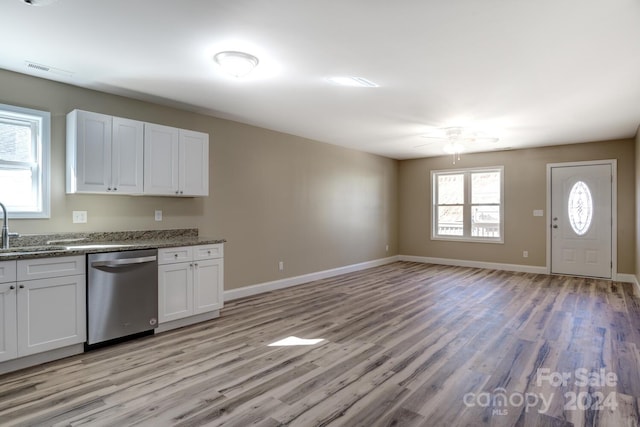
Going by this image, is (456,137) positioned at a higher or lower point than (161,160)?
higher

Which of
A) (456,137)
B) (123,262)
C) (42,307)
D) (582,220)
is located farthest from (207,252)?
(582,220)

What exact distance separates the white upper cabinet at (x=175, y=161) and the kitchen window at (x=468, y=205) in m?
5.67

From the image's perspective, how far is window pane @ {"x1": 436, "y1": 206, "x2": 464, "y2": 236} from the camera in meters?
7.90

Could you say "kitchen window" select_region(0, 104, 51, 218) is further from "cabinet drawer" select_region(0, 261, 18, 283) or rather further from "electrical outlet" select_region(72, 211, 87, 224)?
"cabinet drawer" select_region(0, 261, 18, 283)

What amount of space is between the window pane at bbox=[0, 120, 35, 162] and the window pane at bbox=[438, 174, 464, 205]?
7.36m

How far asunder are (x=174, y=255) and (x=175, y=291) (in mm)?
375

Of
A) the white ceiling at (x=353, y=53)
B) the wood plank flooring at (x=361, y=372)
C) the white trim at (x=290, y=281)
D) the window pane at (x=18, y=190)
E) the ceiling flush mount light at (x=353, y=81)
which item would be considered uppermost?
the ceiling flush mount light at (x=353, y=81)

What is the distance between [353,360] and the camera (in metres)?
2.91

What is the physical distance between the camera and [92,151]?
11.1 feet

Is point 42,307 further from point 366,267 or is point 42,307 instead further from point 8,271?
point 366,267

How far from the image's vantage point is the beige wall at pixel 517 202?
19.8 ft

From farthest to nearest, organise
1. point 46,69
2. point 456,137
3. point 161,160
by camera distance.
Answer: point 456,137 → point 161,160 → point 46,69

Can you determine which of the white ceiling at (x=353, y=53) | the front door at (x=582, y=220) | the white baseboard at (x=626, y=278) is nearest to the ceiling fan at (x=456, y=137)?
the white ceiling at (x=353, y=53)

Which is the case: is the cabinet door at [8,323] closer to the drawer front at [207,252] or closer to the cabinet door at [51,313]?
the cabinet door at [51,313]
